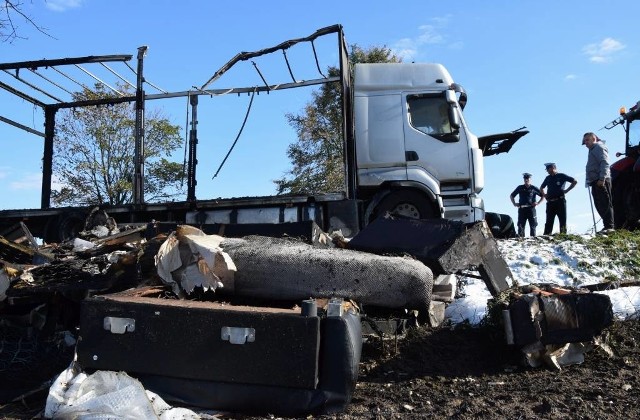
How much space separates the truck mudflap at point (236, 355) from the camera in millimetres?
2955

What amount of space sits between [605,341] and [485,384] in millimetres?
1013

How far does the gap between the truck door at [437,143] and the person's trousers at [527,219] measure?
7.95 ft

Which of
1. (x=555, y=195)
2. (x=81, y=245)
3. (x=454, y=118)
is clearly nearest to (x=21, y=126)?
(x=81, y=245)

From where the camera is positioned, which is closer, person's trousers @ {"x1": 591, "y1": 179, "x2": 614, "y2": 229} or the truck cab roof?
the truck cab roof

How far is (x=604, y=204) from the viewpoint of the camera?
9.15 meters

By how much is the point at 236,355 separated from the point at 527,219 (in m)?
8.46

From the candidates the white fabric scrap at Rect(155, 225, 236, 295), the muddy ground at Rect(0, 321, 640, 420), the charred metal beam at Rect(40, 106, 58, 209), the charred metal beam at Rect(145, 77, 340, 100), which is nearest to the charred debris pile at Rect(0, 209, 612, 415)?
the white fabric scrap at Rect(155, 225, 236, 295)

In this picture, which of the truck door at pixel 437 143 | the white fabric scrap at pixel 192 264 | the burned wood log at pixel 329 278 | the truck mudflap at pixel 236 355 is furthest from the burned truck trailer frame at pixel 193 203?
the truck mudflap at pixel 236 355

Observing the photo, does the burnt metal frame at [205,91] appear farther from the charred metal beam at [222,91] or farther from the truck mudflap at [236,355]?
the truck mudflap at [236,355]

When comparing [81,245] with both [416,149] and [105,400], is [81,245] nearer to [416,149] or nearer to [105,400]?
[105,400]

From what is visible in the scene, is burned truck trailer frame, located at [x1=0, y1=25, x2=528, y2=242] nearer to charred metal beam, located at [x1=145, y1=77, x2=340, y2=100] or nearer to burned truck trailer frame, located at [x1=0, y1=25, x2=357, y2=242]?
burned truck trailer frame, located at [x1=0, y1=25, x2=357, y2=242]

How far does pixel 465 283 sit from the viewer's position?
581 cm

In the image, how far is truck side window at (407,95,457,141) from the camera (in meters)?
8.46

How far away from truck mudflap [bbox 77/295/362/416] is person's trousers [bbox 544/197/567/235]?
24.5ft
